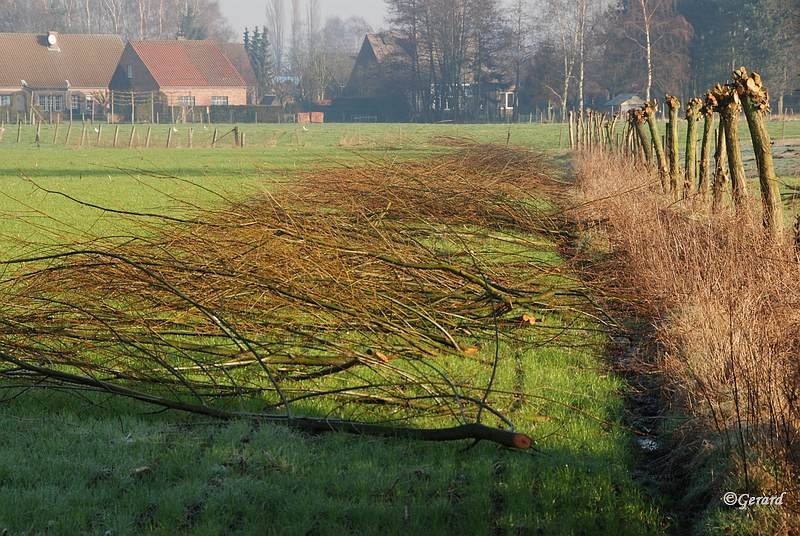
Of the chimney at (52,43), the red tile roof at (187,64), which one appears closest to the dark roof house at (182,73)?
the red tile roof at (187,64)

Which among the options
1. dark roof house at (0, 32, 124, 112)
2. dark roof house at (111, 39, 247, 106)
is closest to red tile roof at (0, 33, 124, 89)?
dark roof house at (0, 32, 124, 112)

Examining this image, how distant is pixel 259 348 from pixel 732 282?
9.44 ft

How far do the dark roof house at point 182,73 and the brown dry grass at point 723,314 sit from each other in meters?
86.5

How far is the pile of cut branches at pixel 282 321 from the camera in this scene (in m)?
5.59

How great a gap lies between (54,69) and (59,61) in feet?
4.26

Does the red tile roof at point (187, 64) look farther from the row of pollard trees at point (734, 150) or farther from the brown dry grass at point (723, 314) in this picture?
Answer: the brown dry grass at point (723, 314)

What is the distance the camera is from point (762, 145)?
26.2ft

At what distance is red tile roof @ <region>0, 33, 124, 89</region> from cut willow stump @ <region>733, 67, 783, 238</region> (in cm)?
9130

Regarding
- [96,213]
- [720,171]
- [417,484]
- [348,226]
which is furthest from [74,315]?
[96,213]

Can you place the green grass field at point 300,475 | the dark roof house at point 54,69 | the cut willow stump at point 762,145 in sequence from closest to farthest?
the green grass field at point 300,475 → the cut willow stump at point 762,145 → the dark roof house at point 54,69

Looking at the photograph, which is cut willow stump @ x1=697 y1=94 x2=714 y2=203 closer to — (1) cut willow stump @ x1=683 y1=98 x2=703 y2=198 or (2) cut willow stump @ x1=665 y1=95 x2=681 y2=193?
(1) cut willow stump @ x1=683 y1=98 x2=703 y2=198

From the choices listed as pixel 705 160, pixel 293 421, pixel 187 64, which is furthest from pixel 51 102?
pixel 293 421

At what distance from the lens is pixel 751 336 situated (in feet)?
17.1

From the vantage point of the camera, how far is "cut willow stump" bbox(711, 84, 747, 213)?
8594mm
